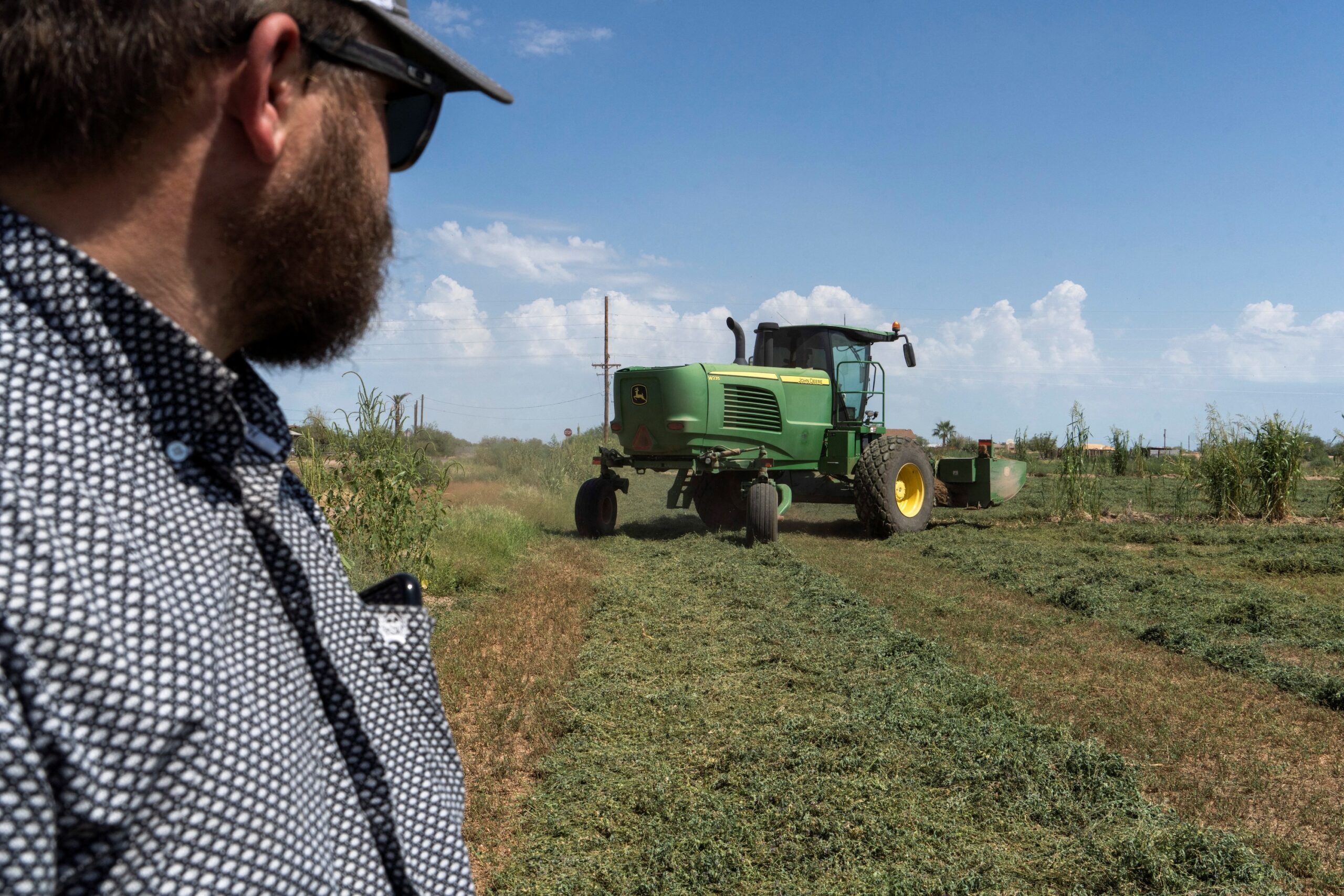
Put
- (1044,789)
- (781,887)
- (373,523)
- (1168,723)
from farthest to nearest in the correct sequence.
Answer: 1. (373,523)
2. (1168,723)
3. (1044,789)
4. (781,887)

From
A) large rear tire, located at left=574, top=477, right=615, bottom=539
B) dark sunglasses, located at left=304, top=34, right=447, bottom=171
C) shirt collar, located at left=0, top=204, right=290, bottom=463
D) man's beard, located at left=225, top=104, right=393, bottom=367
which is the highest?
dark sunglasses, located at left=304, top=34, right=447, bottom=171

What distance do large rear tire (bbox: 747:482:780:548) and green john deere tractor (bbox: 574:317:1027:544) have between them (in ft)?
0.04

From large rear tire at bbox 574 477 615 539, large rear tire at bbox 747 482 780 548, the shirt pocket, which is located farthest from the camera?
large rear tire at bbox 574 477 615 539

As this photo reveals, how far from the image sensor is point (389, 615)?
1.05m

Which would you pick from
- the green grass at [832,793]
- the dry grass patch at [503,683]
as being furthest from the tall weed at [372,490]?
the green grass at [832,793]

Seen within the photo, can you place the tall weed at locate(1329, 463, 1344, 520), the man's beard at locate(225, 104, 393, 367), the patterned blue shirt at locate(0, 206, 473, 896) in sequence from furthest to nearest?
the tall weed at locate(1329, 463, 1344, 520) → the man's beard at locate(225, 104, 393, 367) → the patterned blue shirt at locate(0, 206, 473, 896)

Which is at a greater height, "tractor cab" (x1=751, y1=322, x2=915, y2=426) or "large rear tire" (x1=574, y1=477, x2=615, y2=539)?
"tractor cab" (x1=751, y1=322, x2=915, y2=426)

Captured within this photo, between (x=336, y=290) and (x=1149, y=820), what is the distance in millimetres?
3386

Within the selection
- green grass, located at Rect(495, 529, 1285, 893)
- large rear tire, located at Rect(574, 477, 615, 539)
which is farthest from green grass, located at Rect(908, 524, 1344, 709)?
large rear tire, located at Rect(574, 477, 615, 539)

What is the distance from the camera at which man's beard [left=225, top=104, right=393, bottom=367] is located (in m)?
0.86

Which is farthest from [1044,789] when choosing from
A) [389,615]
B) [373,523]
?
[373,523]

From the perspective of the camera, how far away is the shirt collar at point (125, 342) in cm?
72

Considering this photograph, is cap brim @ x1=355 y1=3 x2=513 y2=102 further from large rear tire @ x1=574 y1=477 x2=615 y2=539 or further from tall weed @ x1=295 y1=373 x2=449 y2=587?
large rear tire @ x1=574 y1=477 x2=615 y2=539

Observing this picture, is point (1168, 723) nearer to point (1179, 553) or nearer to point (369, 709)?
point (369, 709)
